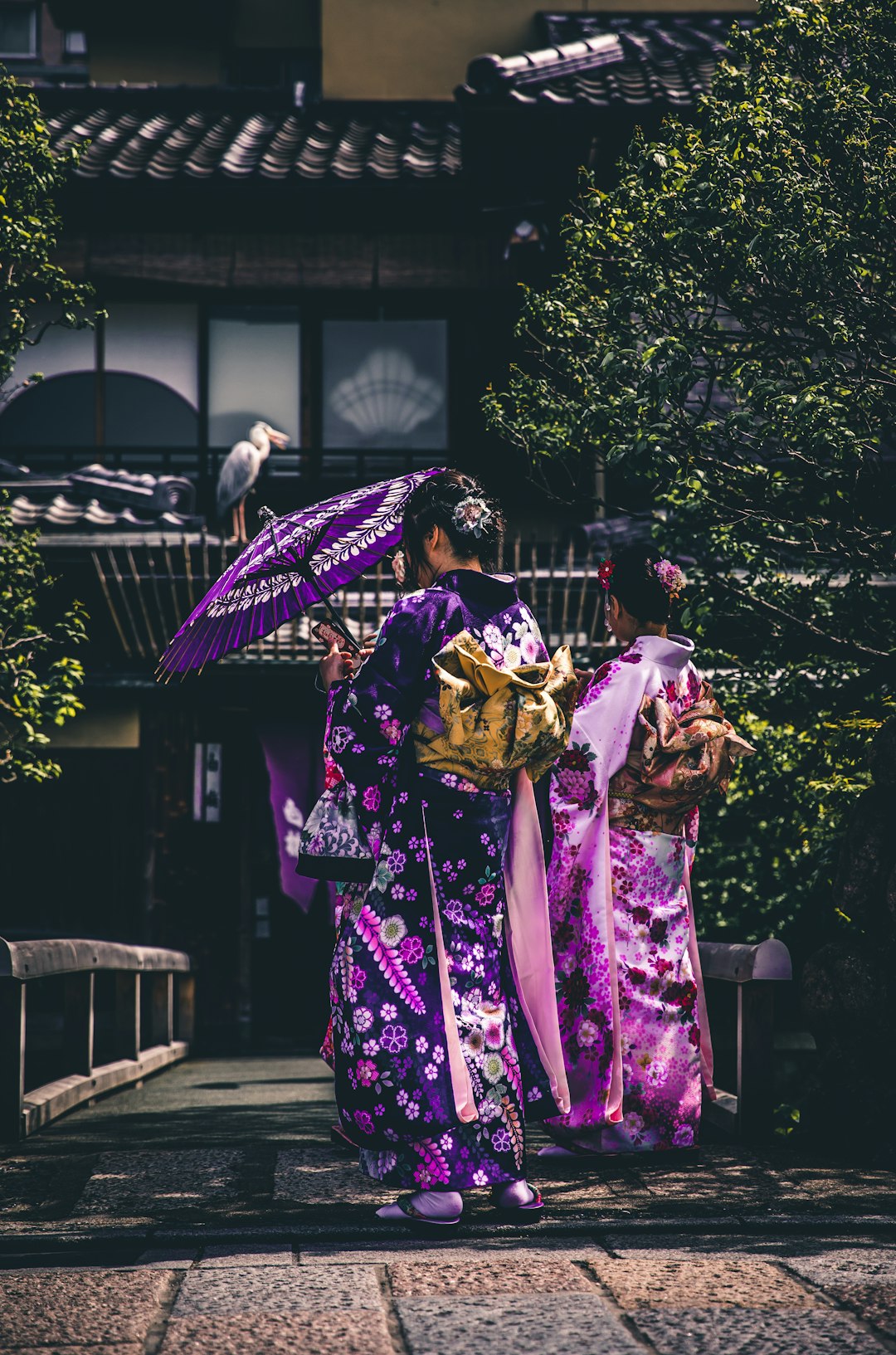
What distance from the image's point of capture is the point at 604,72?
39.3 feet

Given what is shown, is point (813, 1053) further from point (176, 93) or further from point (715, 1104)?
point (176, 93)

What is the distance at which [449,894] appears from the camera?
3.95 metres

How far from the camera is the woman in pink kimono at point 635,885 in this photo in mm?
4766

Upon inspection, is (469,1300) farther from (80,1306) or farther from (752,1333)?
(80,1306)

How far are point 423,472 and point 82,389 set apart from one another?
8.43m

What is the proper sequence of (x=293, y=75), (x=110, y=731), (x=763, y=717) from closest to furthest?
(x=763, y=717) < (x=110, y=731) < (x=293, y=75)

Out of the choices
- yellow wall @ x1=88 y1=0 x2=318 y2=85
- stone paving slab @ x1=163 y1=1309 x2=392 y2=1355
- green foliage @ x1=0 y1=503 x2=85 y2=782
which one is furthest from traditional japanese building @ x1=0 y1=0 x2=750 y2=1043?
stone paving slab @ x1=163 y1=1309 x2=392 y2=1355

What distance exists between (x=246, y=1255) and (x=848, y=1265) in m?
1.42

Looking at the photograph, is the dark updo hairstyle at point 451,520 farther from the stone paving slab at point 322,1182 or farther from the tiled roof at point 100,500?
the tiled roof at point 100,500

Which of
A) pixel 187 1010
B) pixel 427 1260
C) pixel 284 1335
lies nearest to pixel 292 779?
pixel 187 1010

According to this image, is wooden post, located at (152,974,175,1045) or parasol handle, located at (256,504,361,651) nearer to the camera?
parasol handle, located at (256,504,361,651)

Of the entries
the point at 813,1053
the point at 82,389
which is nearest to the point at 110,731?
the point at 82,389

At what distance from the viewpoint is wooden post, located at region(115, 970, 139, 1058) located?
26.5ft

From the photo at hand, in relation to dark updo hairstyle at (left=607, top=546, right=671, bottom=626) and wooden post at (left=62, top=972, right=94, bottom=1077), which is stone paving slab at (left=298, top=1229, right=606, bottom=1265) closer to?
dark updo hairstyle at (left=607, top=546, right=671, bottom=626)
